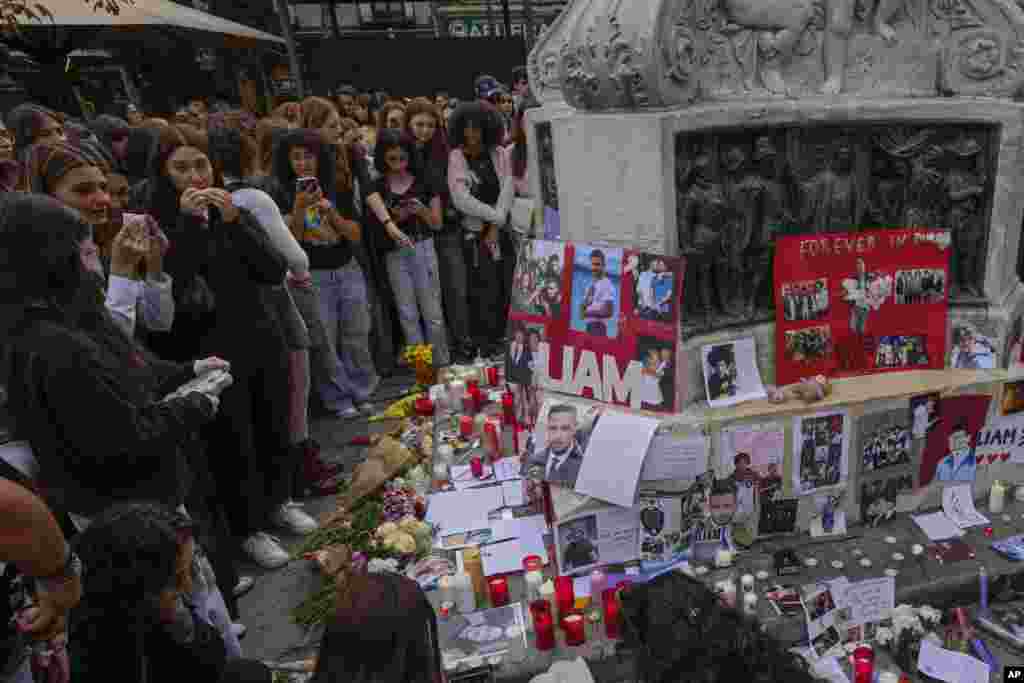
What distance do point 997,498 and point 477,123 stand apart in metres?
4.18

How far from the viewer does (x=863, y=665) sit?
7.65 ft

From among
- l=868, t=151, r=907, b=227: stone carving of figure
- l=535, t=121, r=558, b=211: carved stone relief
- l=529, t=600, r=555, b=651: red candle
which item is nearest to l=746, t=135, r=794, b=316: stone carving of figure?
l=868, t=151, r=907, b=227: stone carving of figure

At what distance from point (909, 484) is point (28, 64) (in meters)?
10.6

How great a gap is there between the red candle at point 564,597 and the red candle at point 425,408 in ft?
7.17

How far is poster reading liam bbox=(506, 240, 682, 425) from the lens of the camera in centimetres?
286

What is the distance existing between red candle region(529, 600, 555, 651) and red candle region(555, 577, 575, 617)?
3.5 inches

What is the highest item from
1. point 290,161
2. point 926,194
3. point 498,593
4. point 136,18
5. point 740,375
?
point 136,18

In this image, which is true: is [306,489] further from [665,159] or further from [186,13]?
[186,13]

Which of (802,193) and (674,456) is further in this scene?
(802,193)

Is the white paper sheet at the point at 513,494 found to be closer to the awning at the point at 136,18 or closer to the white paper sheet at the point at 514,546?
the white paper sheet at the point at 514,546

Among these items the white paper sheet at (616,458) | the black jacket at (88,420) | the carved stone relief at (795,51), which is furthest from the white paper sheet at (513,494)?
the carved stone relief at (795,51)

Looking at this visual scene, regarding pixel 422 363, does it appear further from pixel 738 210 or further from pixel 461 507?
pixel 738 210

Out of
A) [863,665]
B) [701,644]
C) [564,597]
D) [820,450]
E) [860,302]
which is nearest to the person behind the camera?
[701,644]

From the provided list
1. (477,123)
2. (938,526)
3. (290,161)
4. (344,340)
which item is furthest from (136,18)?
(938,526)
